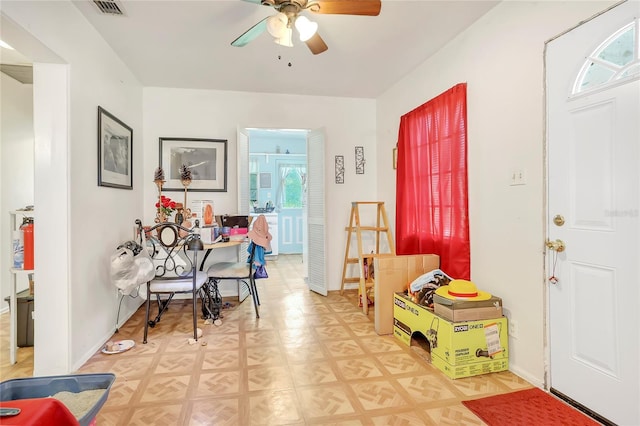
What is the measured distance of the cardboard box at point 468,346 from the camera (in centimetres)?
207

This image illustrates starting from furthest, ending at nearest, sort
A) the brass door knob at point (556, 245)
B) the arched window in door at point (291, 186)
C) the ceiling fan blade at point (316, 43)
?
the arched window in door at point (291, 186), the ceiling fan blade at point (316, 43), the brass door knob at point (556, 245)

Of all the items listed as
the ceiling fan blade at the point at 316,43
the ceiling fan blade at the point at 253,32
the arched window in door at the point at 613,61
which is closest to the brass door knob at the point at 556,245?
the arched window in door at the point at 613,61

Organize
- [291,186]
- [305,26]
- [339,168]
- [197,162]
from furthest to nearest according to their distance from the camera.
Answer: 1. [291,186]
2. [339,168]
3. [197,162]
4. [305,26]

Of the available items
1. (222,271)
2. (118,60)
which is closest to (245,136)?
(118,60)

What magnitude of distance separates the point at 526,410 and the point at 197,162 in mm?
3871

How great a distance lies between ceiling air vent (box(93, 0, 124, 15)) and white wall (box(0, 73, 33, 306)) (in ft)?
6.35

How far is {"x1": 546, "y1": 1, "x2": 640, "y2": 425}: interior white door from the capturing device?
4.99ft

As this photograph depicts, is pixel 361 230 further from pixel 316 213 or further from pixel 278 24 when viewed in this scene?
pixel 278 24

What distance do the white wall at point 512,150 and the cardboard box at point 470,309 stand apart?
11 cm

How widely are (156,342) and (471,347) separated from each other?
2.50 metres

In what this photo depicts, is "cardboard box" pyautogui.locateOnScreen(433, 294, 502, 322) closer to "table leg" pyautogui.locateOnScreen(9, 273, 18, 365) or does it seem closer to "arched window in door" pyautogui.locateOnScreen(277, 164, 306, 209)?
"table leg" pyautogui.locateOnScreen(9, 273, 18, 365)

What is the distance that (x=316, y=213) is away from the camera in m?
4.17

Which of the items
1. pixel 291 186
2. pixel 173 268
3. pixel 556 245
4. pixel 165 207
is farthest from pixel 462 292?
pixel 291 186

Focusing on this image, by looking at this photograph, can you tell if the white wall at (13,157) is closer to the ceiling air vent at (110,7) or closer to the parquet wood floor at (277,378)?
the parquet wood floor at (277,378)
